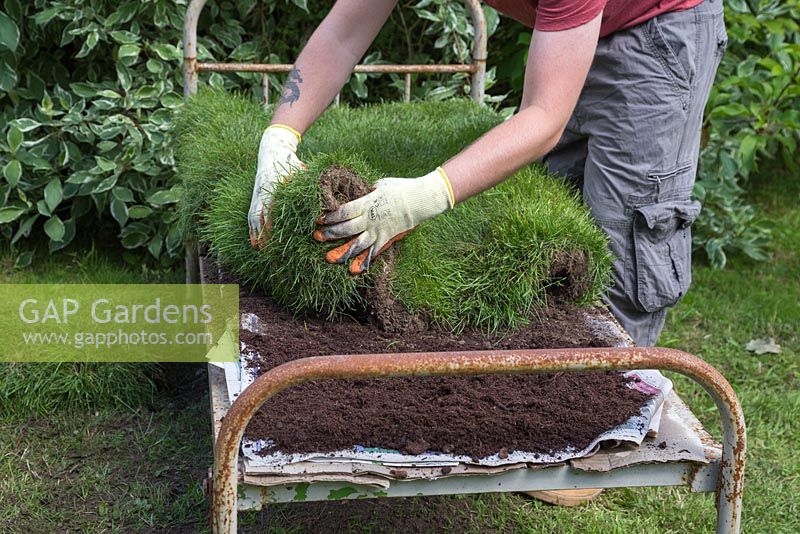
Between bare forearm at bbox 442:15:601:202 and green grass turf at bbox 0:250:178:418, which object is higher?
bare forearm at bbox 442:15:601:202

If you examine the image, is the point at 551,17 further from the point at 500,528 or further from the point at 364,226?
the point at 500,528

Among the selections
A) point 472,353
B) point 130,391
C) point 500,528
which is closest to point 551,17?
point 472,353

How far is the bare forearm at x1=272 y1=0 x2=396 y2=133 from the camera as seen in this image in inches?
97.2

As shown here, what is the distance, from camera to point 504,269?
2129mm

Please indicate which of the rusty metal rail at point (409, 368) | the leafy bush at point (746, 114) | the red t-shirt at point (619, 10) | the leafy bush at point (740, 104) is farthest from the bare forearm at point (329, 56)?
the leafy bush at point (746, 114)

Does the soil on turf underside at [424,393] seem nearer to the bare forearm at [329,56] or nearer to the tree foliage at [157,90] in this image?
the bare forearm at [329,56]

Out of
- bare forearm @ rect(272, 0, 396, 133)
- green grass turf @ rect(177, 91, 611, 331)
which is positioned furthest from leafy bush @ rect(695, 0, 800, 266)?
bare forearm @ rect(272, 0, 396, 133)

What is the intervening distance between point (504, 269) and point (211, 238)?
0.75 meters

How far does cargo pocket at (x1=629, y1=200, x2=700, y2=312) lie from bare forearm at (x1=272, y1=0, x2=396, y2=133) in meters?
0.91

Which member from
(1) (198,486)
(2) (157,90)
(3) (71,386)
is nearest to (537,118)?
(1) (198,486)

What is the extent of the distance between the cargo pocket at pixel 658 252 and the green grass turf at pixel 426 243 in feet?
0.65

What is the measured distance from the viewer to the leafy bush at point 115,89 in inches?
145

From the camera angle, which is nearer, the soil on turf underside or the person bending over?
the soil on turf underside

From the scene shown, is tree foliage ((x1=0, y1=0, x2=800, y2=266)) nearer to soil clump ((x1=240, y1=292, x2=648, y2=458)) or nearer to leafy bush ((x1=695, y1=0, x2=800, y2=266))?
leafy bush ((x1=695, y1=0, x2=800, y2=266))
